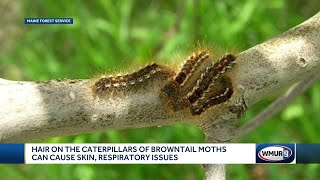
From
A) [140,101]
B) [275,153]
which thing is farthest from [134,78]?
[275,153]

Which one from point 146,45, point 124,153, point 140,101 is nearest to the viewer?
point 140,101

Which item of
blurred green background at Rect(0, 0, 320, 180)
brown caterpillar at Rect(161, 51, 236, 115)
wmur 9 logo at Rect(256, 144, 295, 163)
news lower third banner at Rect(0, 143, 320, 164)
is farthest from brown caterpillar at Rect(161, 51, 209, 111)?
blurred green background at Rect(0, 0, 320, 180)

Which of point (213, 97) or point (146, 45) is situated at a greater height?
point (146, 45)

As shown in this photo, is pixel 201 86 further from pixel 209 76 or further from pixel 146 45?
pixel 146 45

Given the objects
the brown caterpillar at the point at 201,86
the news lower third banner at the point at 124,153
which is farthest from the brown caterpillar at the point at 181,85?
the news lower third banner at the point at 124,153

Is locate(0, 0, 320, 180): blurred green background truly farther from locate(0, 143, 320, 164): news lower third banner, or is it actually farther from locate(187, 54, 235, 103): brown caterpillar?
locate(187, 54, 235, 103): brown caterpillar

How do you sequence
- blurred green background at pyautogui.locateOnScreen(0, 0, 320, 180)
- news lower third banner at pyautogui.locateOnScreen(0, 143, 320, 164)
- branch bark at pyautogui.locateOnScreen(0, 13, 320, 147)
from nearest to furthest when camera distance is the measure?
branch bark at pyautogui.locateOnScreen(0, 13, 320, 147)
news lower third banner at pyautogui.locateOnScreen(0, 143, 320, 164)
blurred green background at pyautogui.locateOnScreen(0, 0, 320, 180)
